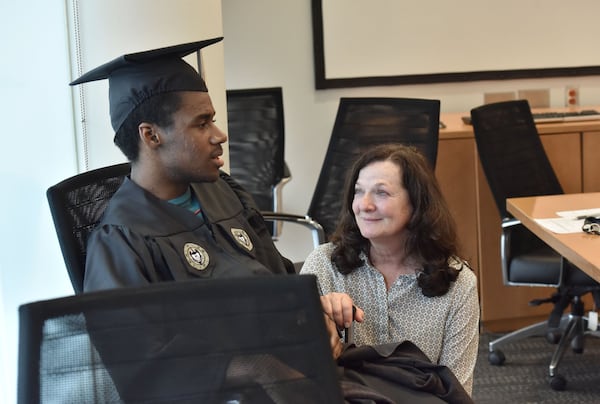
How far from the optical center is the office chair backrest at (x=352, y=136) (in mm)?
3494

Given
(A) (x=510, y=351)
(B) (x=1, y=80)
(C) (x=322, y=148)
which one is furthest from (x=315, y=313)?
(C) (x=322, y=148)

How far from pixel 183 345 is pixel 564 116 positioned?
11.5 feet

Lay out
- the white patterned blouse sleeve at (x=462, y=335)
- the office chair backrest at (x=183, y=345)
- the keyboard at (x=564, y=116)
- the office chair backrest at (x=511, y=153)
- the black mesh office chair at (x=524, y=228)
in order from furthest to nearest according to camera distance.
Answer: the keyboard at (x=564, y=116), the office chair backrest at (x=511, y=153), the black mesh office chair at (x=524, y=228), the white patterned blouse sleeve at (x=462, y=335), the office chair backrest at (x=183, y=345)

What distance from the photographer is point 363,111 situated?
11.9ft

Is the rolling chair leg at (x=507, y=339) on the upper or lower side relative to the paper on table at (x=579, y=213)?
lower

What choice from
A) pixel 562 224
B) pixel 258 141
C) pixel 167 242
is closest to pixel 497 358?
pixel 562 224

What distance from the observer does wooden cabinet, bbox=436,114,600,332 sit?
4.14m

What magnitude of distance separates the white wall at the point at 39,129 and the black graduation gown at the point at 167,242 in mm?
692

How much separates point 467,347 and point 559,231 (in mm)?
1065

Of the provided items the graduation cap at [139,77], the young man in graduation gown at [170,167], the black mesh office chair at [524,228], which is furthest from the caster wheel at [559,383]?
the graduation cap at [139,77]

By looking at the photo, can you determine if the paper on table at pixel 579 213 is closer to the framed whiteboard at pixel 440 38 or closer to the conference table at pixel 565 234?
the conference table at pixel 565 234

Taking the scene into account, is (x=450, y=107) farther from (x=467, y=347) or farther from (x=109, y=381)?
(x=109, y=381)

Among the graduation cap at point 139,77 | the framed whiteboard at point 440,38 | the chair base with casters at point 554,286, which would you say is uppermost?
the framed whiteboard at point 440,38

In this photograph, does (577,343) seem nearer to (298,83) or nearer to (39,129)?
(298,83)
